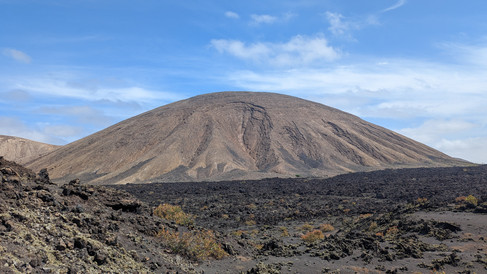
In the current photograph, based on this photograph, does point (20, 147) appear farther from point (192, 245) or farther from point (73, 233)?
point (73, 233)

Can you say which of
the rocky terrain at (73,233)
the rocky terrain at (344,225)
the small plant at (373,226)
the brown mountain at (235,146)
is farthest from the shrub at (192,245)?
the brown mountain at (235,146)

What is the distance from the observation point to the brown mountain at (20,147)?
133 metres

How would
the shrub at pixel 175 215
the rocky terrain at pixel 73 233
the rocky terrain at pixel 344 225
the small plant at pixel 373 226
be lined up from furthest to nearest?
the small plant at pixel 373 226 → the shrub at pixel 175 215 → the rocky terrain at pixel 344 225 → the rocky terrain at pixel 73 233

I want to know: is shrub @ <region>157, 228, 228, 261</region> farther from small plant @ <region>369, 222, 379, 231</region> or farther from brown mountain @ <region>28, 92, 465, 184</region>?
brown mountain @ <region>28, 92, 465, 184</region>

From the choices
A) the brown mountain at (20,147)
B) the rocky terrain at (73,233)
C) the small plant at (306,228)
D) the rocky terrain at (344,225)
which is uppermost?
the brown mountain at (20,147)

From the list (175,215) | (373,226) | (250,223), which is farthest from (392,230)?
(175,215)

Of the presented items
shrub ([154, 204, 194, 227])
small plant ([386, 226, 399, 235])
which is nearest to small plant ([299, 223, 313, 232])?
small plant ([386, 226, 399, 235])

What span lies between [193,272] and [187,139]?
77053 mm

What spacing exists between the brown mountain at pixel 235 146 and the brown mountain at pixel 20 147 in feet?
145

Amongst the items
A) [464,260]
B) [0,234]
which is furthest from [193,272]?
[464,260]

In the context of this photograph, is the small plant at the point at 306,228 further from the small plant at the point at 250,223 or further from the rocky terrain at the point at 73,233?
the rocky terrain at the point at 73,233

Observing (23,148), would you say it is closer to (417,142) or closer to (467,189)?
(417,142)

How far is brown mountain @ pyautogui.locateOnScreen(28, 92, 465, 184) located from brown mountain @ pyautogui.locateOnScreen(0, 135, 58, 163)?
44118 millimetres

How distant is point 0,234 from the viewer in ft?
25.9
